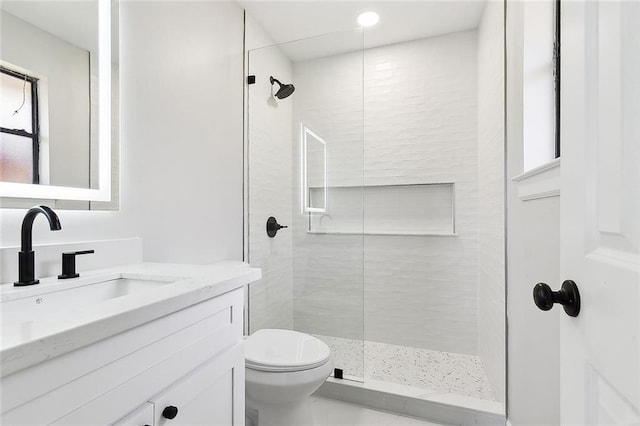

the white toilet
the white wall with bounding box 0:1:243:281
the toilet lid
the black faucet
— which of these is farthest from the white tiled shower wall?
the black faucet

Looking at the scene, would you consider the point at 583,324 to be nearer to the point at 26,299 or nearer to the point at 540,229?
the point at 540,229

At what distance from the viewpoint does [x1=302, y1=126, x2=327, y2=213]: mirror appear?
7.16 feet

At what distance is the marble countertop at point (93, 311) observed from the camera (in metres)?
0.48

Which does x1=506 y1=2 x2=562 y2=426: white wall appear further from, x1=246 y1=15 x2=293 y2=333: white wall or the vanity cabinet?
x1=246 y1=15 x2=293 y2=333: white wall

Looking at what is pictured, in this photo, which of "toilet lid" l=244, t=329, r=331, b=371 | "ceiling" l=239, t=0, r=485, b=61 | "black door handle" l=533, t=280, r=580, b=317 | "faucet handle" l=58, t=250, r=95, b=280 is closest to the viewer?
"black door handle" l=533, t=280, r=580, b=317

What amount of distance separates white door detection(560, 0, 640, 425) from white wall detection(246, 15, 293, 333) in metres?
1.78

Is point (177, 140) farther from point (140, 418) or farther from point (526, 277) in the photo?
point (526, 277)

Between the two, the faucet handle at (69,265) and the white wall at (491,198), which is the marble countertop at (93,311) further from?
the white wall at (491,198)

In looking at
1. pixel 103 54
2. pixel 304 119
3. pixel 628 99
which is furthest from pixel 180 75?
pixel 628 99

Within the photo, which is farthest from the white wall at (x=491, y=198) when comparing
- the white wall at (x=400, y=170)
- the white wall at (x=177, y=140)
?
the white wall at (x=177, y=140)

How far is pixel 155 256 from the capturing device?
1.47 metres

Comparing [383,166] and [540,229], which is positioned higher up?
[383,166]

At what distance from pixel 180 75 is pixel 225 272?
117 cm

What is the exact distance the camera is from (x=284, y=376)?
1.42m
